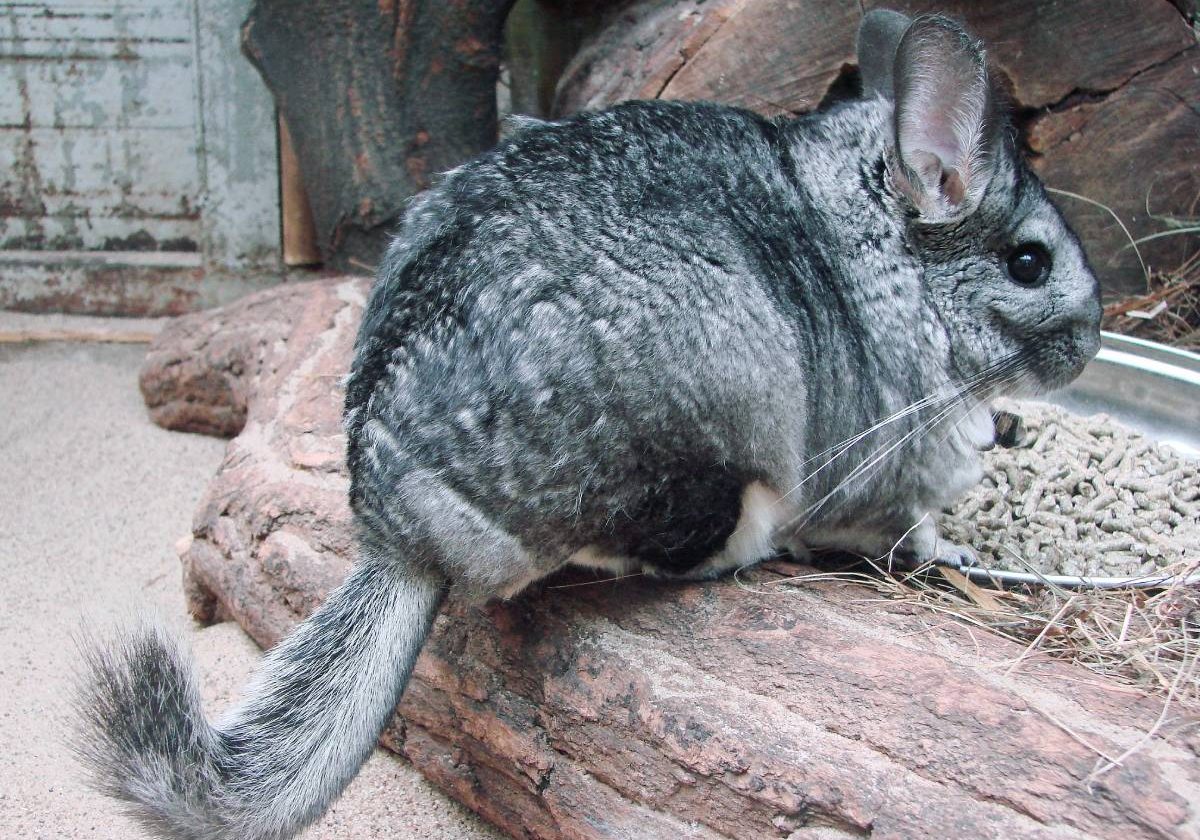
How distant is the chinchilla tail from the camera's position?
5.71ft

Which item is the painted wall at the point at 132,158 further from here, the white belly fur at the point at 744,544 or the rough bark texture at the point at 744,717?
the white belly fur at the point at 744,544

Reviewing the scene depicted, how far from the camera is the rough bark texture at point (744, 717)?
159 cm

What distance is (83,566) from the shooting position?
3.27 m

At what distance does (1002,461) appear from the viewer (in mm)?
2869

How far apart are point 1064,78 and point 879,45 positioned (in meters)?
0.99

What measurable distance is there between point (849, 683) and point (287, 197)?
12.0ft

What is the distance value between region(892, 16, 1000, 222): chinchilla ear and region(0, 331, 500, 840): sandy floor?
1.54m

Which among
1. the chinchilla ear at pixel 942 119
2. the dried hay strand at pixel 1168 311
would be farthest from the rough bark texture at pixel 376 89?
the dried hay strand at pixel 1168 311

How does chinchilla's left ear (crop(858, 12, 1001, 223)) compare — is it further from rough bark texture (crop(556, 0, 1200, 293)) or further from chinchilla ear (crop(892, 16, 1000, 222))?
rough bark texture (crop(556, 0, 1200, 293))

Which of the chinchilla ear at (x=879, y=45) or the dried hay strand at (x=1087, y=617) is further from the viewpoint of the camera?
the chinchilla ear at (x=879, y=45)

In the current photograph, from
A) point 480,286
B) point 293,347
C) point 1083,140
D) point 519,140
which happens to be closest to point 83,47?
point 293,347

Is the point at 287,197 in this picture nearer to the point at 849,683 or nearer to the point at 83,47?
the point at 83,47

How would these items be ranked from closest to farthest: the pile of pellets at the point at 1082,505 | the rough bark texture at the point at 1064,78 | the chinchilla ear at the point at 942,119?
the chinchilla ear at the point at 942,119, the pile of pellets at the point at 1082,505, the rough bark texture at the point at 1064,78

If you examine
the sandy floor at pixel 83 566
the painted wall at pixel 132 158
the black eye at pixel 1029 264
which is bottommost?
the sandy floor at pixel 83 566
